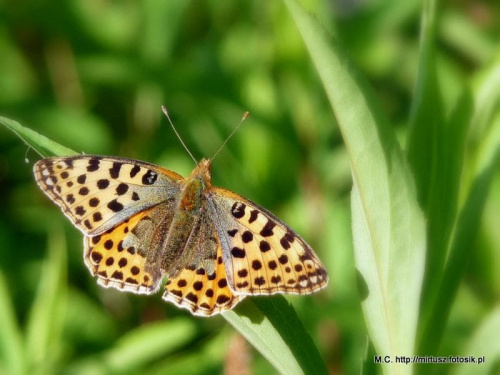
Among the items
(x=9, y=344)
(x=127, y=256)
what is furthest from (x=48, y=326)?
(x=127, y=256)

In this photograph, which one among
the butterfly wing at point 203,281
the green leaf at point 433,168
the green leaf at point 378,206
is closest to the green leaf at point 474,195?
the green leaf at point 433,168

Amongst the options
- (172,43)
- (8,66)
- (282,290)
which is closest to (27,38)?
(8,66)

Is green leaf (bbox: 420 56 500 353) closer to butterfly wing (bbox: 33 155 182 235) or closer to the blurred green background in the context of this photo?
the blurred green background

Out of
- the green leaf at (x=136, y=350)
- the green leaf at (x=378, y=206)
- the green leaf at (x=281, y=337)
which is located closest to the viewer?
the green leaf at (x=378, y=206)

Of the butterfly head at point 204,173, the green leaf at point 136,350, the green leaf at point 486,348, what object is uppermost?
the butterfly head at point 204,173

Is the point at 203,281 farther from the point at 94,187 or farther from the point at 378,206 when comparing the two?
the point at 378,206

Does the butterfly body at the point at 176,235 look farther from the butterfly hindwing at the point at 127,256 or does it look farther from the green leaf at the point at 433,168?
the green leaf at the point at 433,168

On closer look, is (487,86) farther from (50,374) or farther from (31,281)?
(31,281)
